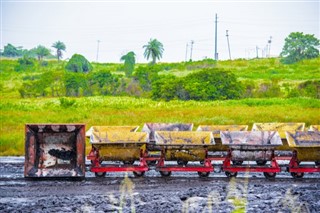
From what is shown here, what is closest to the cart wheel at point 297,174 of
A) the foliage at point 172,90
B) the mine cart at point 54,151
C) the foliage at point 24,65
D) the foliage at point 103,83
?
the mine cart at point 54,151

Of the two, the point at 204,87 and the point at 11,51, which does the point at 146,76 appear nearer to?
the point at 204,87

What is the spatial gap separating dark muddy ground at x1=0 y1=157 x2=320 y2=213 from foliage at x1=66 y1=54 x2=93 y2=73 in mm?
68032

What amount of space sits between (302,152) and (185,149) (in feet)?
9.59

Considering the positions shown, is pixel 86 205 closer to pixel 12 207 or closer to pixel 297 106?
pixel 12 207

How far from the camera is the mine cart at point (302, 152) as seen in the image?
1384 cm

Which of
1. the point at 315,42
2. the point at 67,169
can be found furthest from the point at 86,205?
the point at 315,42

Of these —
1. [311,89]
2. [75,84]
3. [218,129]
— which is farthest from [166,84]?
[218,129]

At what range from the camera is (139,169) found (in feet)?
45.1

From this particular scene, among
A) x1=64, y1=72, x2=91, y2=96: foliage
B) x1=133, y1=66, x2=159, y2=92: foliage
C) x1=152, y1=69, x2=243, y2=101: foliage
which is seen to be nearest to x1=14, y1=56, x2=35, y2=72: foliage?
x1=64, y1=72, x2=91, y2=96: foliage

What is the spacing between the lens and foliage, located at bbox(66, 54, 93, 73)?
3219 inches

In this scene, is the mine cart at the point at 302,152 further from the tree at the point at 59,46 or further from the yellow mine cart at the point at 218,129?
the tree at the point at 59,46

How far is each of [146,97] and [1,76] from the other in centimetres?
3439

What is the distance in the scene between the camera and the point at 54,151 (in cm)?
1404

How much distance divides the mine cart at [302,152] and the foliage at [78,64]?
228 feet
